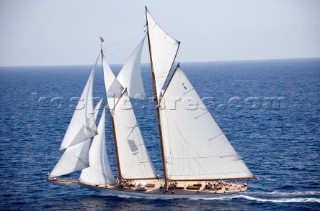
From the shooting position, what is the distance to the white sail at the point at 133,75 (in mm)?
47000

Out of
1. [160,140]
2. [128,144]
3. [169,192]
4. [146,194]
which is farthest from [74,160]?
[169,192]

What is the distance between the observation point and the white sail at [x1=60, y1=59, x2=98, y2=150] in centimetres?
4723

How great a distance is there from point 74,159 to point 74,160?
4.3 inches

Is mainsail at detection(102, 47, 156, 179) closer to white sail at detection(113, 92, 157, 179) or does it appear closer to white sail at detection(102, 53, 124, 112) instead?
white sail at detection(113, 92, 157, 179)

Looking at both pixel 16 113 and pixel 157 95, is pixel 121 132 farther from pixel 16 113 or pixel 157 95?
pixel 16 113

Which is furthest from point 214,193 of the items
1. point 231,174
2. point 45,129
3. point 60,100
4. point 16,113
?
point 60,100

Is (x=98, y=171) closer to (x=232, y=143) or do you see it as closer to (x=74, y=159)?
(x=74, y=159)

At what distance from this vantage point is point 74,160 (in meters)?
48.9

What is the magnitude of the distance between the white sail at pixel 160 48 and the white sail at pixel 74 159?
8.25 meters

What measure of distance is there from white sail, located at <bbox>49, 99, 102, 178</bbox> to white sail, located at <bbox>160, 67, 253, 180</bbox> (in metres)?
8.31

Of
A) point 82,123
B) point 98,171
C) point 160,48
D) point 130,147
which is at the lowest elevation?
point 98,171

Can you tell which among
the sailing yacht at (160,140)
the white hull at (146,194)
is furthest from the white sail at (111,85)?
the white hull at (146,194)

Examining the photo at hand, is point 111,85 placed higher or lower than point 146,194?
higher

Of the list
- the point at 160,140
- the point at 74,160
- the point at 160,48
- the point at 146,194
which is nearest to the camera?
the point at 160,48
